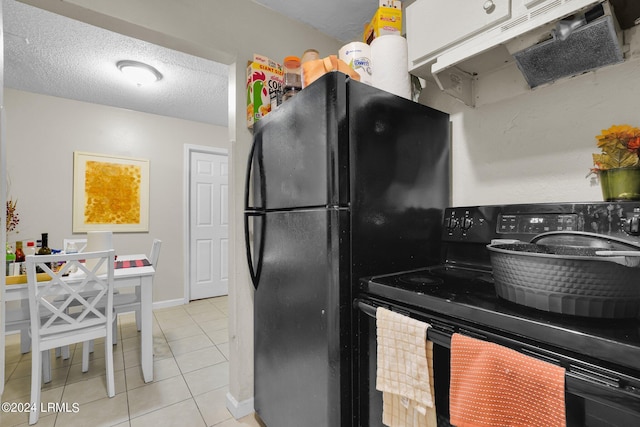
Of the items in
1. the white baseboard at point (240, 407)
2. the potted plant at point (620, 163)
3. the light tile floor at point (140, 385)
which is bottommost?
the light tile floor at point (140, 385)

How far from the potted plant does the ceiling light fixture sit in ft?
10.7

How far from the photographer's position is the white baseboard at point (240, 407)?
1723 mm

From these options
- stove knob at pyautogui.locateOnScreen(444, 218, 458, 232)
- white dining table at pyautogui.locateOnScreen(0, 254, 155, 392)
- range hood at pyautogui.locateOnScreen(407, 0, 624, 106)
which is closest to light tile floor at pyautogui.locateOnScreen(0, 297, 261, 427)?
white dining table at pyautogui.locateOnScreen(0, 254, 155, 392)

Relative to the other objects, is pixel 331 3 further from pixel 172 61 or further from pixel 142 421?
pixel 142 421

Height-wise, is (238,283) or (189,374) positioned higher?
(238,283)

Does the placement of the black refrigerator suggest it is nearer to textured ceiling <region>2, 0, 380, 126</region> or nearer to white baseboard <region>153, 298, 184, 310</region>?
textured ceiling <region>2, 0, 380, 126</region>

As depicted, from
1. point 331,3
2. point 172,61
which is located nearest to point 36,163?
point 172,61

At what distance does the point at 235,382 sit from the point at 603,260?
1875 mm

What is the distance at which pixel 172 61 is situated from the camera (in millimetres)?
2584

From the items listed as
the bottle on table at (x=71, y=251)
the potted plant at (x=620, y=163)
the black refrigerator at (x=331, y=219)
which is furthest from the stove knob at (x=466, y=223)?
the bottle on table at (x=71, y=251)

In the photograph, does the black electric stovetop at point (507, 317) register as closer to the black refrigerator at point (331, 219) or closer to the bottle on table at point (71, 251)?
the black refrigerator at point (331, 219)

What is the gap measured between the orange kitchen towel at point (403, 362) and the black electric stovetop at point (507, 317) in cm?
6

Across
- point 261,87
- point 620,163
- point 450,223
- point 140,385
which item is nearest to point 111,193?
point 140,385

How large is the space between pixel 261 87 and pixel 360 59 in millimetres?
615
